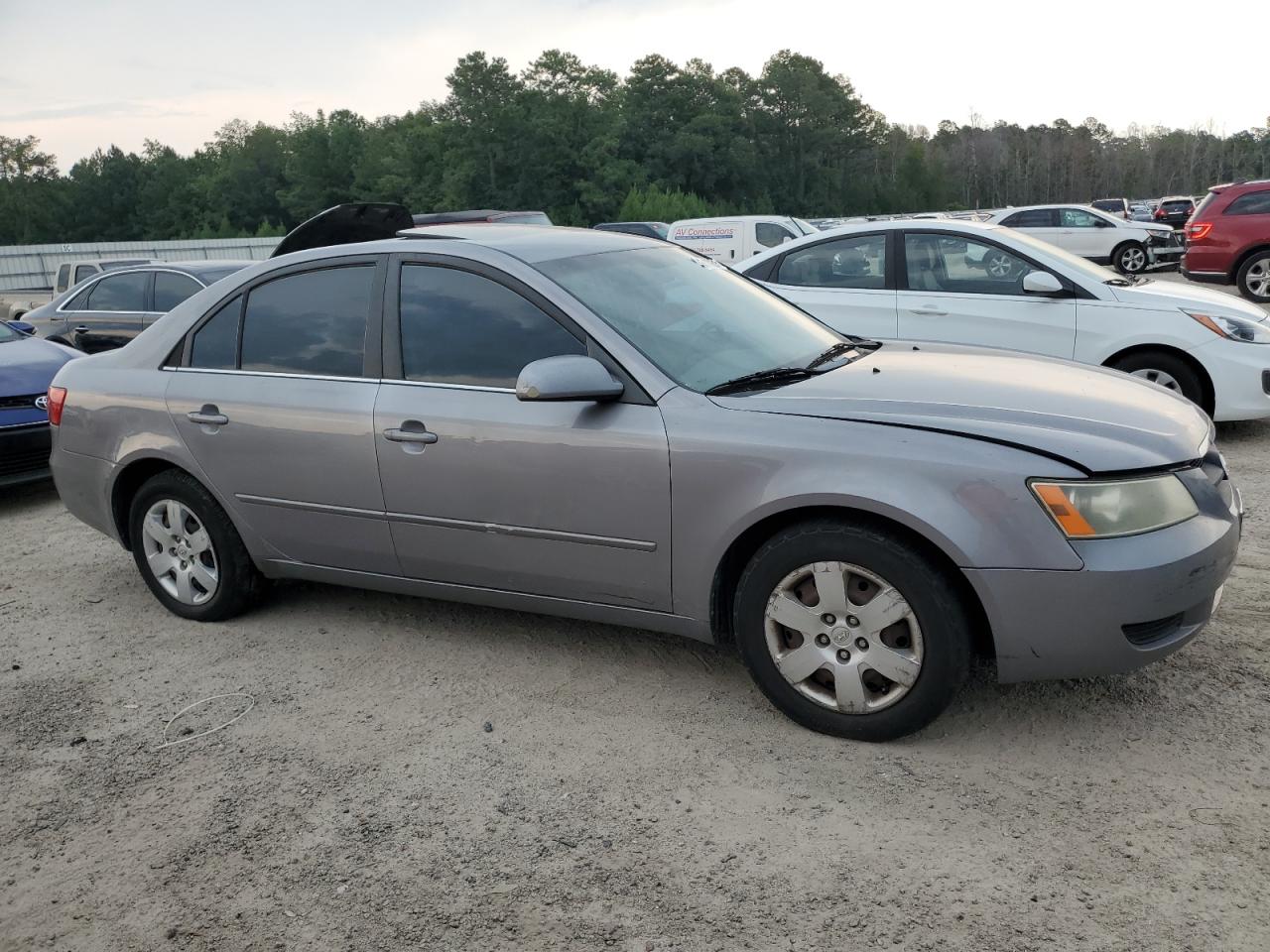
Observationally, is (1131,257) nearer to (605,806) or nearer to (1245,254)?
(1245,254)

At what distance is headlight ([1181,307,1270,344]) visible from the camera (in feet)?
23.0

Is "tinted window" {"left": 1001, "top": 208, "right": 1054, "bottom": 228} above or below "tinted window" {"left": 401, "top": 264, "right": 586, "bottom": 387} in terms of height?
above

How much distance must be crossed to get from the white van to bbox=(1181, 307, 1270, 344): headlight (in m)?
14.8

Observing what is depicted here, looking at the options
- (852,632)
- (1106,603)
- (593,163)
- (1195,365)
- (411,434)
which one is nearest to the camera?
(1106,603)

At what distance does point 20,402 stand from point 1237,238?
1542cm

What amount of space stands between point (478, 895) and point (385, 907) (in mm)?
A: 236

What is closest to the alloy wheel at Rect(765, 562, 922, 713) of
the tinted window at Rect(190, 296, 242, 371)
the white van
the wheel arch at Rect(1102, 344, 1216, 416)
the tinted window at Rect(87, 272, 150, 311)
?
the tinted window at Rect(190, 296, 242, 371)

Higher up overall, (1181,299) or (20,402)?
(1181,299)

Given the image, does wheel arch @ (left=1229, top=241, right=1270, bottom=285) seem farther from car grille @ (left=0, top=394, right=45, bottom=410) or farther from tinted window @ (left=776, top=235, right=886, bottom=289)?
car grille @ (left=0, top=394, right=45, bottom=410)

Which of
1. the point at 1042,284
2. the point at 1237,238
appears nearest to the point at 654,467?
the point at 1042,284

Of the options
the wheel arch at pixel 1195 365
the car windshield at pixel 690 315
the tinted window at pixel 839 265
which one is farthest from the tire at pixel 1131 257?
the car windshield at pixel 690 315

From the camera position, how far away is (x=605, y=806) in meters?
3.16

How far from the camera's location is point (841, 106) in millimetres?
103125

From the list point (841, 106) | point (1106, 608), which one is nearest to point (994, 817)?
point (1106, 608)
